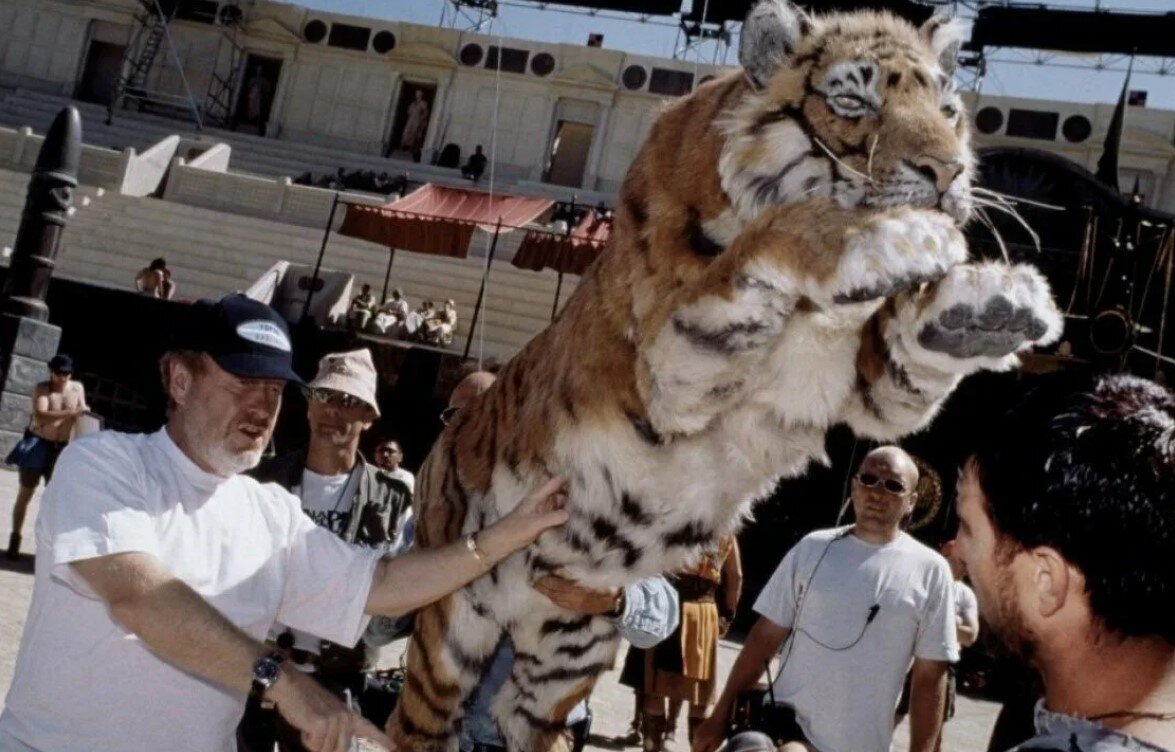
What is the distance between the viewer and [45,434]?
310 inches

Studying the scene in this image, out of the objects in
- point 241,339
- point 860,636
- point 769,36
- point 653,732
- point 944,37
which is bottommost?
point 653,732

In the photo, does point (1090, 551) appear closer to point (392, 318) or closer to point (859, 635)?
point (859, 635)

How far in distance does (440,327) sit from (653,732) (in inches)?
447

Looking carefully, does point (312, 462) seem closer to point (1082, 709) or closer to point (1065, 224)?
point (1082, 709)

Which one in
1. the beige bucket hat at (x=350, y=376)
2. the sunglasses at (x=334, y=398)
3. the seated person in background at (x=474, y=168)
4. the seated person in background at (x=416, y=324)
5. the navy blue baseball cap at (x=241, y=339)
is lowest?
the sunglasses at (x=334, y=398)

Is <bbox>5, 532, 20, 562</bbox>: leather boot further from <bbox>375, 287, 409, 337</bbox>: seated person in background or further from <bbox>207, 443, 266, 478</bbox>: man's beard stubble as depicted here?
<bbox>375, 287, 409, 337</bbox>: seated person in background

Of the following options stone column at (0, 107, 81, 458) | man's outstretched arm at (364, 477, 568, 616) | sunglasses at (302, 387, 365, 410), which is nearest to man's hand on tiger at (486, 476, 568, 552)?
man's outstretched arm at (364, 477, 568, 616)

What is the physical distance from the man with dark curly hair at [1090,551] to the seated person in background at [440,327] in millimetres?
15066

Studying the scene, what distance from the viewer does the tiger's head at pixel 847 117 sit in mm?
2072

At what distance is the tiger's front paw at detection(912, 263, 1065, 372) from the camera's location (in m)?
1.78

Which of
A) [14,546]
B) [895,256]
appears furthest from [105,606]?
[14,546]

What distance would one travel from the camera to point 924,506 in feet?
38.0

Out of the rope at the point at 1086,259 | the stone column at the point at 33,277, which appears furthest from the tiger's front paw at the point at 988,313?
the stone column at the point at 33,277

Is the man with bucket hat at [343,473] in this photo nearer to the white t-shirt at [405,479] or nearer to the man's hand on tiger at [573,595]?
the white t-shirt at [405,479]
